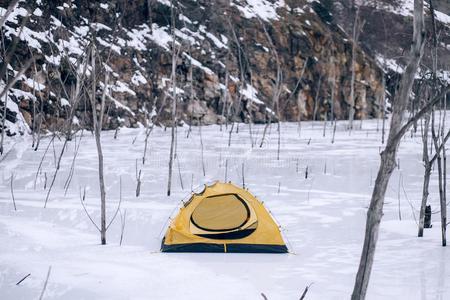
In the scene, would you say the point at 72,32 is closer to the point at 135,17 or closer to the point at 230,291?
the point at 135,17

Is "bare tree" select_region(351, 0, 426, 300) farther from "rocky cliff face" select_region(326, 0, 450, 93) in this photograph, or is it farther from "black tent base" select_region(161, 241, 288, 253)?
"rocky cliff face" select_region(326, 0, 450, 93)

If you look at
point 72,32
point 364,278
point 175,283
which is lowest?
point 175,283

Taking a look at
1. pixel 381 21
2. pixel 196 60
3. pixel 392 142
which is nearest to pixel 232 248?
pixel 392 142

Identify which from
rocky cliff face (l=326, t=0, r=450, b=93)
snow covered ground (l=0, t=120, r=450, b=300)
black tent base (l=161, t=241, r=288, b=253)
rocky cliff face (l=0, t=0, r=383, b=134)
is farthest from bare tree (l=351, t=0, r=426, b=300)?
rocky cliff face (l=326, t=0, r=450, b=93)

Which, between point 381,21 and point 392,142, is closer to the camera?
point 392,142

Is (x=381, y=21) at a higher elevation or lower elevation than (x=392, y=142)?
higher

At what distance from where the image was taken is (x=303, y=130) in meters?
21.3

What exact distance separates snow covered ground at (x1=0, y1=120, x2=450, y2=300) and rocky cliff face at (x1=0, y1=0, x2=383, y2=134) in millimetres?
5841

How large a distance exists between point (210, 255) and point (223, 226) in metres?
0.52

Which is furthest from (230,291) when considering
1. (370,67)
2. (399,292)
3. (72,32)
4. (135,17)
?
(370,67)

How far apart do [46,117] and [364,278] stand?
16.6 meters

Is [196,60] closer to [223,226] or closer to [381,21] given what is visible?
[223,226]

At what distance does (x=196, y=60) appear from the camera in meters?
23.9

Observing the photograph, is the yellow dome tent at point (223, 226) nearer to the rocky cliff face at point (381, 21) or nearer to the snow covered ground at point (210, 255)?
the snow covered ground at point (210, 255)
